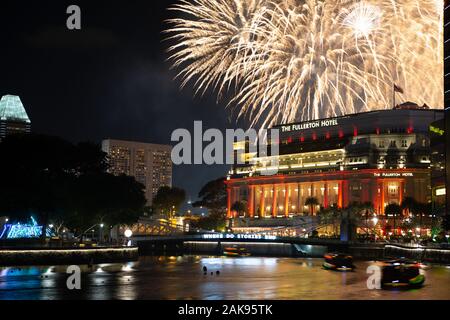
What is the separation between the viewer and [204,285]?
7919 centimetres

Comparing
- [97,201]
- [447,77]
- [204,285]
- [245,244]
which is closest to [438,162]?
[447,77]

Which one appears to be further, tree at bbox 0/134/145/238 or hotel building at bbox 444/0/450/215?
hotel building at bbox 444/0/450/215

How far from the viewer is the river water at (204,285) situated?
65.7 meters

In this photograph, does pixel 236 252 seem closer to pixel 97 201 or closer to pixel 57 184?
pixel 97 201

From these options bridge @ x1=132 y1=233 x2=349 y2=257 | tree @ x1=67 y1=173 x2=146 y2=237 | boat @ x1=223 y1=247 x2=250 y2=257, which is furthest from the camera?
boat @ x1=223 y1=247 x2=250 y2=257

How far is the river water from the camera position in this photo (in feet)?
216

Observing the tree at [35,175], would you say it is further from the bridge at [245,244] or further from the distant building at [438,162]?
the distant building at [438,162]

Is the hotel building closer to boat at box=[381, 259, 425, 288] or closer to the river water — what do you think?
the river water

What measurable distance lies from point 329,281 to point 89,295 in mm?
31136

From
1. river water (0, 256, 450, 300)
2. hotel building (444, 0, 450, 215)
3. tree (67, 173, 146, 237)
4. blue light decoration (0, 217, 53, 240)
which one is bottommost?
river water (0, 256, 450, 300)

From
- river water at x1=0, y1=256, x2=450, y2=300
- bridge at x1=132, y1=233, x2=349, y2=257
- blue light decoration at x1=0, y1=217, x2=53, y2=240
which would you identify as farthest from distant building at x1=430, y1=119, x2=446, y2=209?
blue light decoration at x1=0, y1=217, x2=53, y2=240
